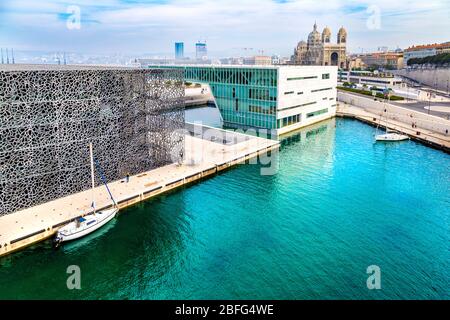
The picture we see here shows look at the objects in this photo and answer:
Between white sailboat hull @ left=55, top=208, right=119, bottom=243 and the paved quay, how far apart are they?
1.26 m

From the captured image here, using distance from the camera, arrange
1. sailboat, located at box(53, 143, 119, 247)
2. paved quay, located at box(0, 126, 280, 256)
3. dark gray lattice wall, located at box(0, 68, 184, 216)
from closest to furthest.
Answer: sailboat, located at box(53, 143, 119, 247) → paved quay, located at box(0, 126, 280, 256) → dark gray lattice wall, located at box(0, 68, 184, 216)

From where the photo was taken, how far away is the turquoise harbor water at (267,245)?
23375 millimetres

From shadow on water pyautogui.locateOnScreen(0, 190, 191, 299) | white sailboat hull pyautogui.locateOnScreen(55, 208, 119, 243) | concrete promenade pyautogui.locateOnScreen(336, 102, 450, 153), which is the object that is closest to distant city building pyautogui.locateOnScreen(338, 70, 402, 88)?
concrete promenade pyautogui.locateOnScreen(336, 102, 450, 153)

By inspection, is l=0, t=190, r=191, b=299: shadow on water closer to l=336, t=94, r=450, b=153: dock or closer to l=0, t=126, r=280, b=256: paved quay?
l=0, t=126, r=280, b=256: paved quay

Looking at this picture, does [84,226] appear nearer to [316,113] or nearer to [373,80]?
[316,113]

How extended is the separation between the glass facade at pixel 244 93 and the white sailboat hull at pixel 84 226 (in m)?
38.0

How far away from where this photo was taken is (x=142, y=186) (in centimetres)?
3766

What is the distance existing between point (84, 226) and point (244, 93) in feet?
140

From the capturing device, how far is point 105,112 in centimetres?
3672

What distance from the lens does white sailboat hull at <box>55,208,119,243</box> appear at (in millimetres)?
28059

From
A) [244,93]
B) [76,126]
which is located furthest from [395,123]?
[76,126]

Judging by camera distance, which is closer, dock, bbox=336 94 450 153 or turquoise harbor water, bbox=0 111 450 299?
turquoise harbor water, bbox=0 111 450 299
